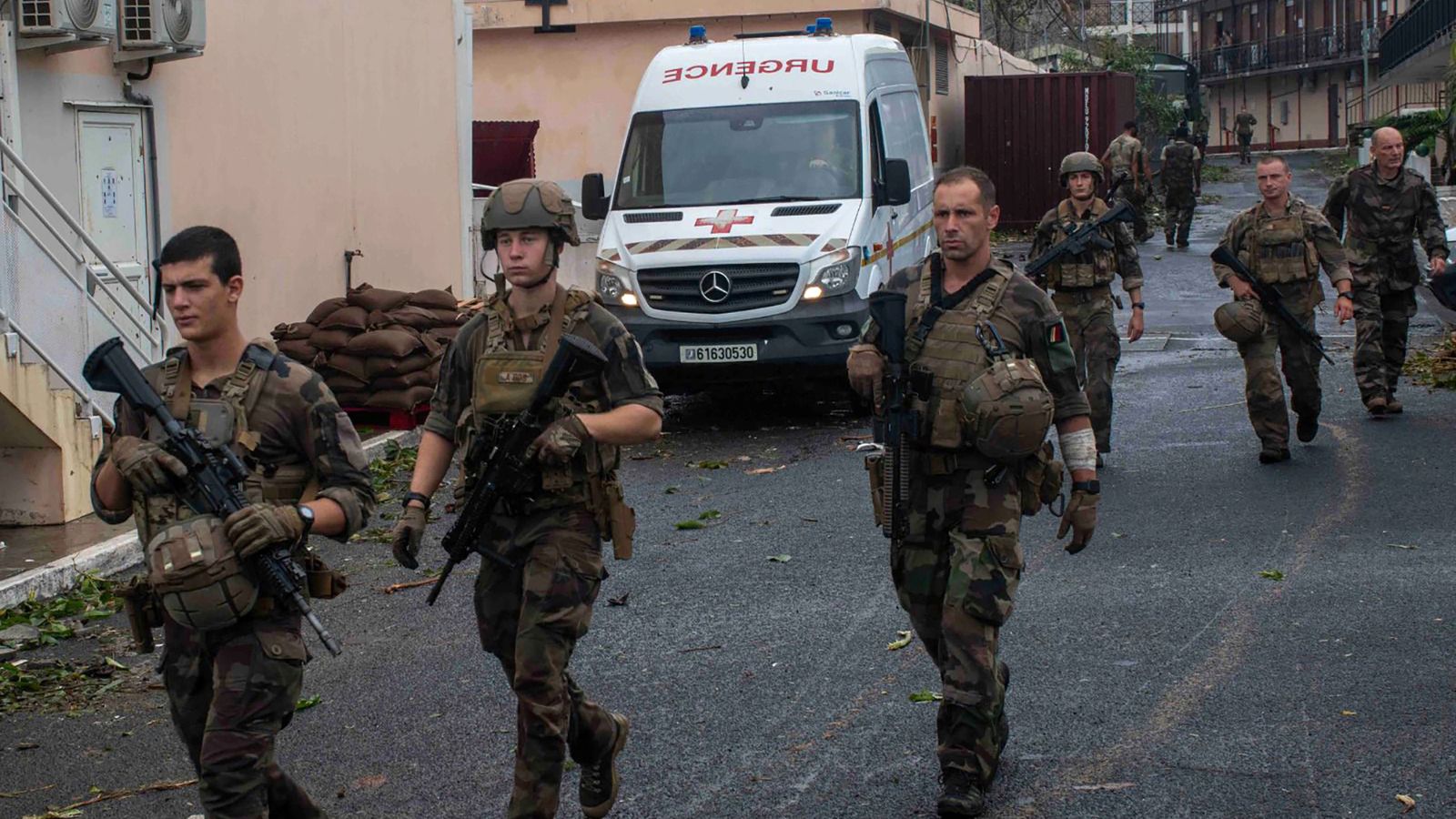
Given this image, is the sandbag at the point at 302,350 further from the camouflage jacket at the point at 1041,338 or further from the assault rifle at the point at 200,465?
the assault rifle at the point at 200,465

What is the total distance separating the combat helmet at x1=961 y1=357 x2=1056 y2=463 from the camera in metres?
5.21

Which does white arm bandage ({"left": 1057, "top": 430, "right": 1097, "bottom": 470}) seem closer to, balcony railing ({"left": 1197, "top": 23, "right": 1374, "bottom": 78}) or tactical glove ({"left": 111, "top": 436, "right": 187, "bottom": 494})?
tactical glove ({"left": 111, "top": 436, "right": 187, "bottom": 494})

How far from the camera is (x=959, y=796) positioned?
5.08 m

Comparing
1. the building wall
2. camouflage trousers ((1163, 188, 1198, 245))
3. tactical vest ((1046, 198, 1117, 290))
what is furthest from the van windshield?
camouflage trousers ((1163, 188, 1198, 245))

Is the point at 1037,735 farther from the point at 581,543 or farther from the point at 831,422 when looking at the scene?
the point at 831,422

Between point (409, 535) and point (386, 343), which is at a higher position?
point (386, 343)

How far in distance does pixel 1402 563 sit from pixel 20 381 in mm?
7154

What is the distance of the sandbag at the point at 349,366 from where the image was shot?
43.2 feet

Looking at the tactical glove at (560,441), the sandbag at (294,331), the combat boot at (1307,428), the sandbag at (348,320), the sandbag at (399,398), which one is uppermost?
the sandbag at (348,320)

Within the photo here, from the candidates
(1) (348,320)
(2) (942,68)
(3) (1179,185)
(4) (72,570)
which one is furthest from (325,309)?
(2) (942,68)

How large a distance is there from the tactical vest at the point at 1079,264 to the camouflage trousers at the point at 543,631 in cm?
610

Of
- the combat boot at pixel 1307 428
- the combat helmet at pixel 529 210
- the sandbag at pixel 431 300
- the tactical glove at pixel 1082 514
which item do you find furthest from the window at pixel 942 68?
the combat helmet at pixel 529 210

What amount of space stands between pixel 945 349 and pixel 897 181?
25.6 ft

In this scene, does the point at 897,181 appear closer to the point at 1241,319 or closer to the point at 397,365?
the point at 1241,319
